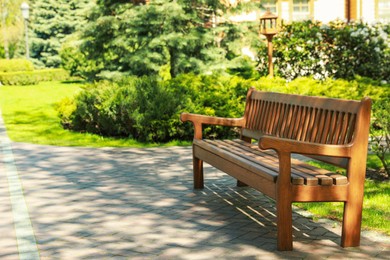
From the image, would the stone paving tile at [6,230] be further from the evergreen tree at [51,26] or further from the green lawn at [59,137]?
the evergreen tree at [51,26]

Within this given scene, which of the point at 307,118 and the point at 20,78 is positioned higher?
the point at 307,118

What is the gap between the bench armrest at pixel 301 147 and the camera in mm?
5133

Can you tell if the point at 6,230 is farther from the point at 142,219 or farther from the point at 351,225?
the point at 351,225

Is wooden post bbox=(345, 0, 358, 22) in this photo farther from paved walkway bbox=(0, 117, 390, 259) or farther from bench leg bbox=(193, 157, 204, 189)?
bench leg bbox=(193, 157, 204, 189)

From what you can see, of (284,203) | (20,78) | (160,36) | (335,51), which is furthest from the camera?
(20,78)

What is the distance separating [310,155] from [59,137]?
Result: 8.37m

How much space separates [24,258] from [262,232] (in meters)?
2.05

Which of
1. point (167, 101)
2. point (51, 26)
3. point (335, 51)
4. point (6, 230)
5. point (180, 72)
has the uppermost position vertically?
point (51, 26)

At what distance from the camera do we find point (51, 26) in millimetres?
47375

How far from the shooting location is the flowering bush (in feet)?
55.8

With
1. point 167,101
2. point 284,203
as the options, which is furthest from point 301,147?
point 167,101

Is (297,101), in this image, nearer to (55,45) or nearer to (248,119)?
(248,119)

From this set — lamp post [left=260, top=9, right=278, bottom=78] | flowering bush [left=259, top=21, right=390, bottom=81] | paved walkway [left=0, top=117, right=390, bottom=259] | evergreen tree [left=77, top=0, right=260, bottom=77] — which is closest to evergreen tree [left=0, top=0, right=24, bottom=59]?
evergreen tree [left=77, top=0, right=260, bottom=77]

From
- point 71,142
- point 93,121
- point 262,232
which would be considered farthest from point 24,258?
point 93,121
